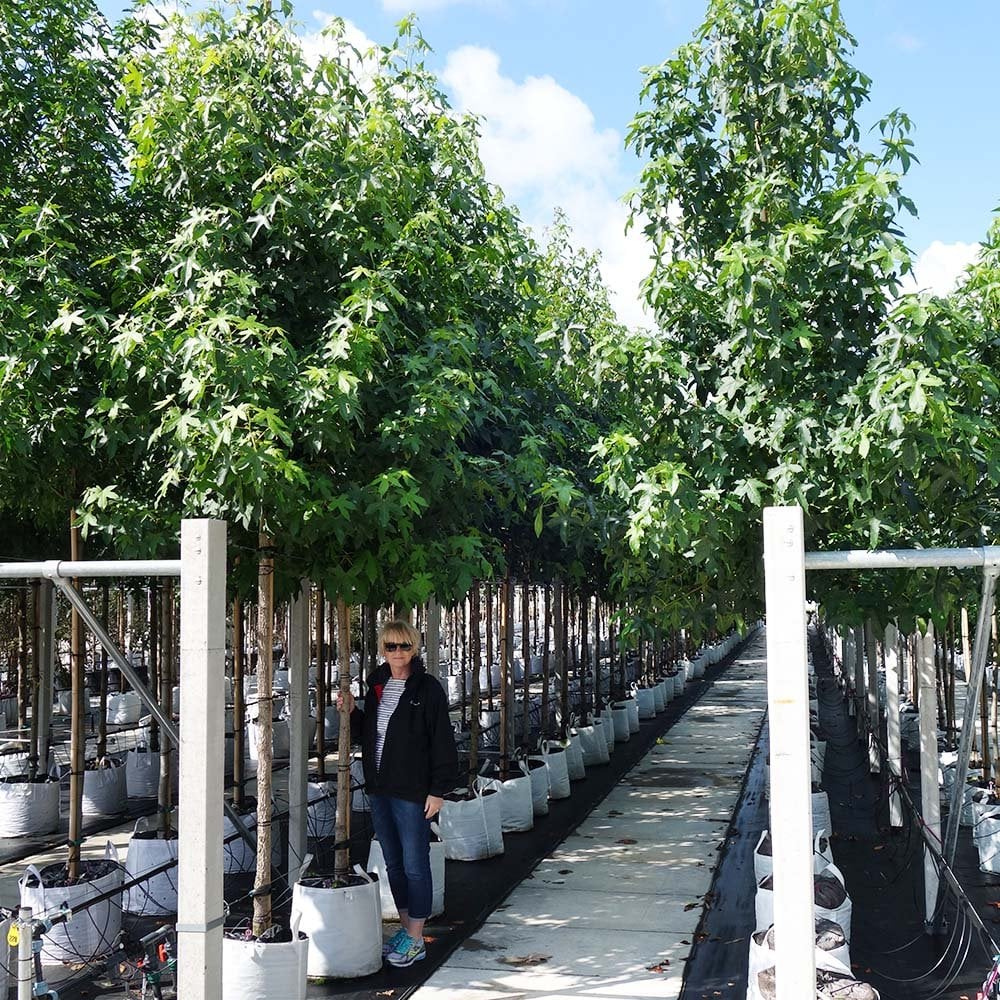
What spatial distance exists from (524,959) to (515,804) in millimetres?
3697

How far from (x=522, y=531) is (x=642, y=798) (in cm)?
390

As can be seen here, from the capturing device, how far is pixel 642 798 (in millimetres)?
12359

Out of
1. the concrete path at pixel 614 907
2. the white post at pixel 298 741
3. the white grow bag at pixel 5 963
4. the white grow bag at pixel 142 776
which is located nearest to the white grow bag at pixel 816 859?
the concrete path at pixel 614 907

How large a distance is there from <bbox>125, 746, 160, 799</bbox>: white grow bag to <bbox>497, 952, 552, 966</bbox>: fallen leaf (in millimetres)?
7106

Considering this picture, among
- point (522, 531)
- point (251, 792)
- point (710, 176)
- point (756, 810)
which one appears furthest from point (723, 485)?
point (251, 792)

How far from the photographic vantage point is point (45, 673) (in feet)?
40.1

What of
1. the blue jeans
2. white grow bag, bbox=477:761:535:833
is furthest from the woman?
white grow bag, bbox=477:761:535:833

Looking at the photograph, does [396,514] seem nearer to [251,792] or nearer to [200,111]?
[200,111]

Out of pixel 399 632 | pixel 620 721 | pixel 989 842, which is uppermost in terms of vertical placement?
pixel 399 632

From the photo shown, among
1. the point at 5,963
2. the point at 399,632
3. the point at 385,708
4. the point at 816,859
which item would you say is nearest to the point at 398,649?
the point at 399,632

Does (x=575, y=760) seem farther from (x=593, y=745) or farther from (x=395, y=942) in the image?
(x=395, y=942)

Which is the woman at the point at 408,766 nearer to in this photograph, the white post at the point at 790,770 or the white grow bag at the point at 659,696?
the white post at the point at 790,770

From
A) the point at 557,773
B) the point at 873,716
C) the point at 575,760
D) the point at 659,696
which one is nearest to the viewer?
the point at 557,773

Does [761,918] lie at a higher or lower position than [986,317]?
lower
